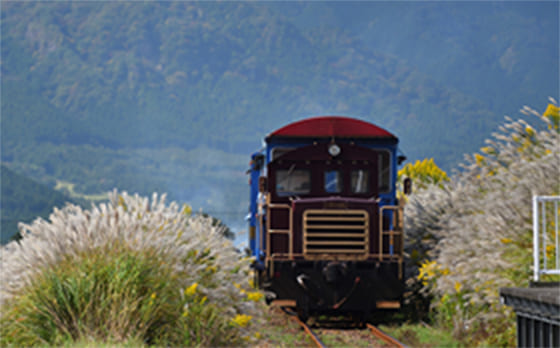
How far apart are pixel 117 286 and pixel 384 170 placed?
7.91m

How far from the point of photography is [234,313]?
33.8 feet

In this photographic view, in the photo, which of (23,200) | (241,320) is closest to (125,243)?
(241,320)

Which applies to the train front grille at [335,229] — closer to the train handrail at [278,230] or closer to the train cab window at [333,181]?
the train handrail at [278,230]

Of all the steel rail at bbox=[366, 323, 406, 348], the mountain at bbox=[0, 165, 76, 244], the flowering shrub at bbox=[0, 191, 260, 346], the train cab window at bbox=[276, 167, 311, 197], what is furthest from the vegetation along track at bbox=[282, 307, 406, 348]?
the mountain at bbox=[0, 165, 76, 244]

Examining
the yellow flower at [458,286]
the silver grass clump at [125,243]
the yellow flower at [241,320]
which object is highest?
the silver grass clump at [125,243]

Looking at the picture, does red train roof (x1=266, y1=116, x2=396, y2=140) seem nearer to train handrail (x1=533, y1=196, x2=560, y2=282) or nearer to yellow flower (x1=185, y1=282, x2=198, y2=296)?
train handrail (x1=533, y1=196, x2=560, y2=282)

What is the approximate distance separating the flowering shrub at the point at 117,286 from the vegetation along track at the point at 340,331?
2.99 metres

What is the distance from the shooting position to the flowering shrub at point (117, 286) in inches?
362

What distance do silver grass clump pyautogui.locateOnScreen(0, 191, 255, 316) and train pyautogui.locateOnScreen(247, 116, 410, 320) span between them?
356 centimetres

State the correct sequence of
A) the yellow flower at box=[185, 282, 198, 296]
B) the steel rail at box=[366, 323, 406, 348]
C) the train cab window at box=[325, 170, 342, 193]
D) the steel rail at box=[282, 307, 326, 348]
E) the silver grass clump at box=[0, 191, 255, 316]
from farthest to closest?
1. the train cab window at box=[325, 170, 342, 193]
2. the steel rail at box=[282, 307, 326, 348]
3. the steel rail at box=[366, 323, 406, 348]
4. the silver grass clump at box=[0, 191, 255, 316]
5. the yellow flower at box=[185, 282, 198, 296]

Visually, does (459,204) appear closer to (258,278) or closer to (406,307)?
(406,307)

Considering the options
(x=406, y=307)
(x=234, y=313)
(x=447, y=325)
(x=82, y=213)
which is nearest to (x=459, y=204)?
(x=447, y=325)

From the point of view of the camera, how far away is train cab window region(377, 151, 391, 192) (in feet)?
51.6

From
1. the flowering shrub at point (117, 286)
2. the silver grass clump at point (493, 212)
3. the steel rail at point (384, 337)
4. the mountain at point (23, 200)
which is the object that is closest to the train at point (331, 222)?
the steel rail at point (384, 337)
